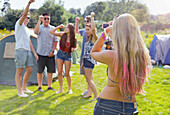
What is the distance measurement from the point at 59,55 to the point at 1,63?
6.78 feet

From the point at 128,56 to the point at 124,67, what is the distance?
0.09 meters

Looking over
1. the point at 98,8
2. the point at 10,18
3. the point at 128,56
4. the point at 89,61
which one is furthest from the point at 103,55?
the point at 98,8

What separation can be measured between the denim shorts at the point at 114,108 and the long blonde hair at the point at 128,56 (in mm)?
106

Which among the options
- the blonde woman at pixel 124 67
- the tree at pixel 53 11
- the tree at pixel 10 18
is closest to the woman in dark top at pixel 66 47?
the blonde woman at pixel 124 67

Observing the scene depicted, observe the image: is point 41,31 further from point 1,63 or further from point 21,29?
point 1,63

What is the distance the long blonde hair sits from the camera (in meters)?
1.47

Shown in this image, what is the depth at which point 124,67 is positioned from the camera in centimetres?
147

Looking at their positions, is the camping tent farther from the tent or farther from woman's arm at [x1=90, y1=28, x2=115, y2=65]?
the tent

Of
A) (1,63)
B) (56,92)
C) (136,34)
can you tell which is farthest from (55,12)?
(136,34)

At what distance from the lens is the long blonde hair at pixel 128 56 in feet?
4.82

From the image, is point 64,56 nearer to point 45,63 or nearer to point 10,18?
point 45,63

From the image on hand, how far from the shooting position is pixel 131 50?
1.46m

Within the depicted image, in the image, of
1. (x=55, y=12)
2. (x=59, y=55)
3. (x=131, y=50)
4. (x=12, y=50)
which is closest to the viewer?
(x=131, y=50)

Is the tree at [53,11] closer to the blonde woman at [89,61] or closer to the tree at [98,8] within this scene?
the blonde woman at [89,61]
